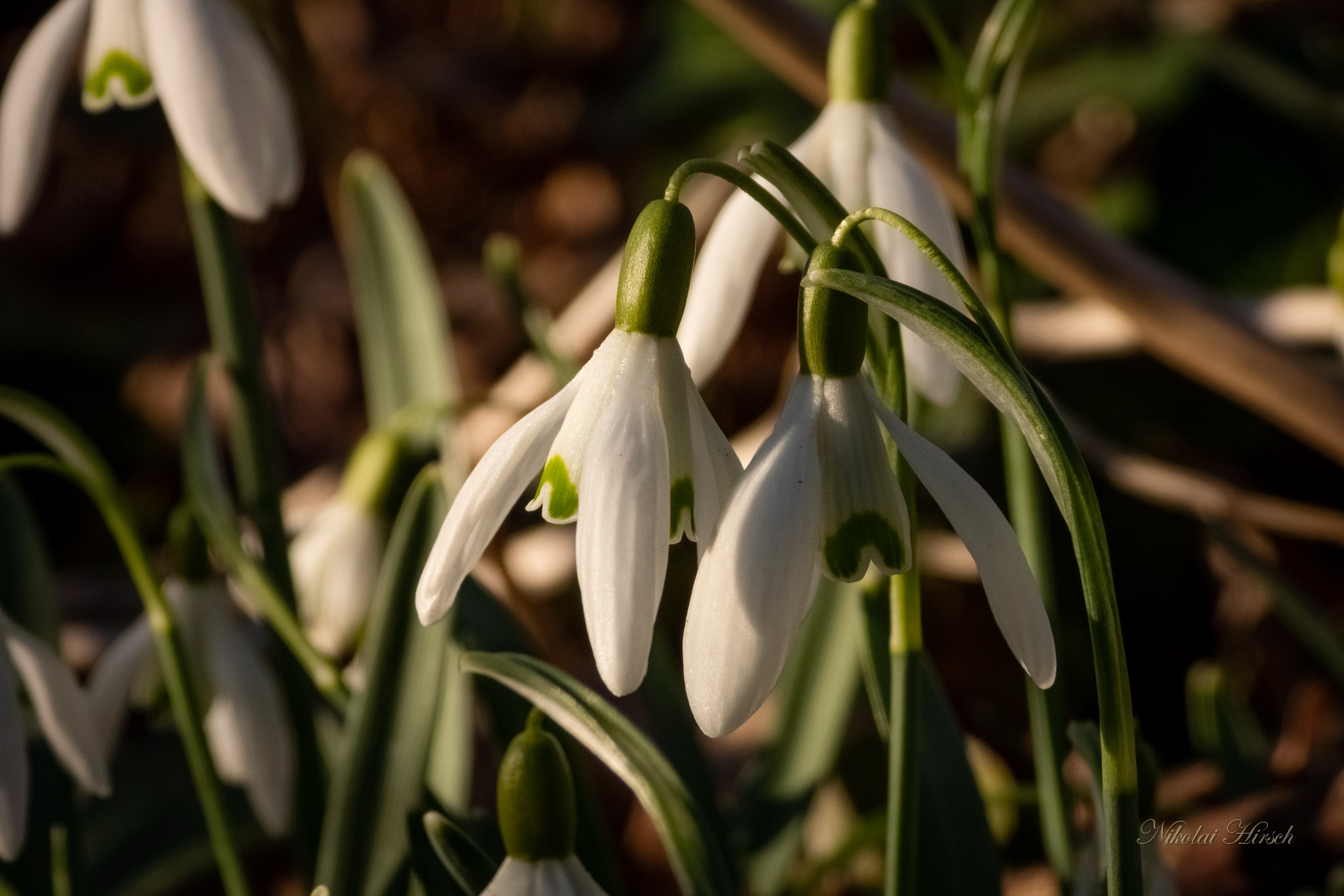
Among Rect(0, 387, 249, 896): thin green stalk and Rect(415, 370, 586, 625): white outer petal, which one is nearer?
Rect(415, 370, 586, 625): white outer petal

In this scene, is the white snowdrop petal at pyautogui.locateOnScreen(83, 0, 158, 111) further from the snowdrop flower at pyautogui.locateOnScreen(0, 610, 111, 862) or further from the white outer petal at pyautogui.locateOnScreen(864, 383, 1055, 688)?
the white outer petal at pyautogui.locateOnScreen(864, 383, 1055, 688)

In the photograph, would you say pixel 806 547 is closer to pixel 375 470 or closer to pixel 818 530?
pixel 818 530

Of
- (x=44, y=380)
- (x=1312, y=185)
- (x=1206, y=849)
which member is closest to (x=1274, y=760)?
(x=1206, y=849)

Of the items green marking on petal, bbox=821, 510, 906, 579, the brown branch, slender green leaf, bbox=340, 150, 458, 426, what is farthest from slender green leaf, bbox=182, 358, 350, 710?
the brown branch

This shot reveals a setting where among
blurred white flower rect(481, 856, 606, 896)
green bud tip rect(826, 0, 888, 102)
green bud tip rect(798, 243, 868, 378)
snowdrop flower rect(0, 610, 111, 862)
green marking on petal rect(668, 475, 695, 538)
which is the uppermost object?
green bud tip rect(826, 0, 888, 102)

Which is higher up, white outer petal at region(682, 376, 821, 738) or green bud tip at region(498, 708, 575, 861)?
white outer petal at region(682, 376, 821, 738)

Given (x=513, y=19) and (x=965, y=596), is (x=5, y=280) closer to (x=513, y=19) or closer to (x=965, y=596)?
(x=513, y=19)
